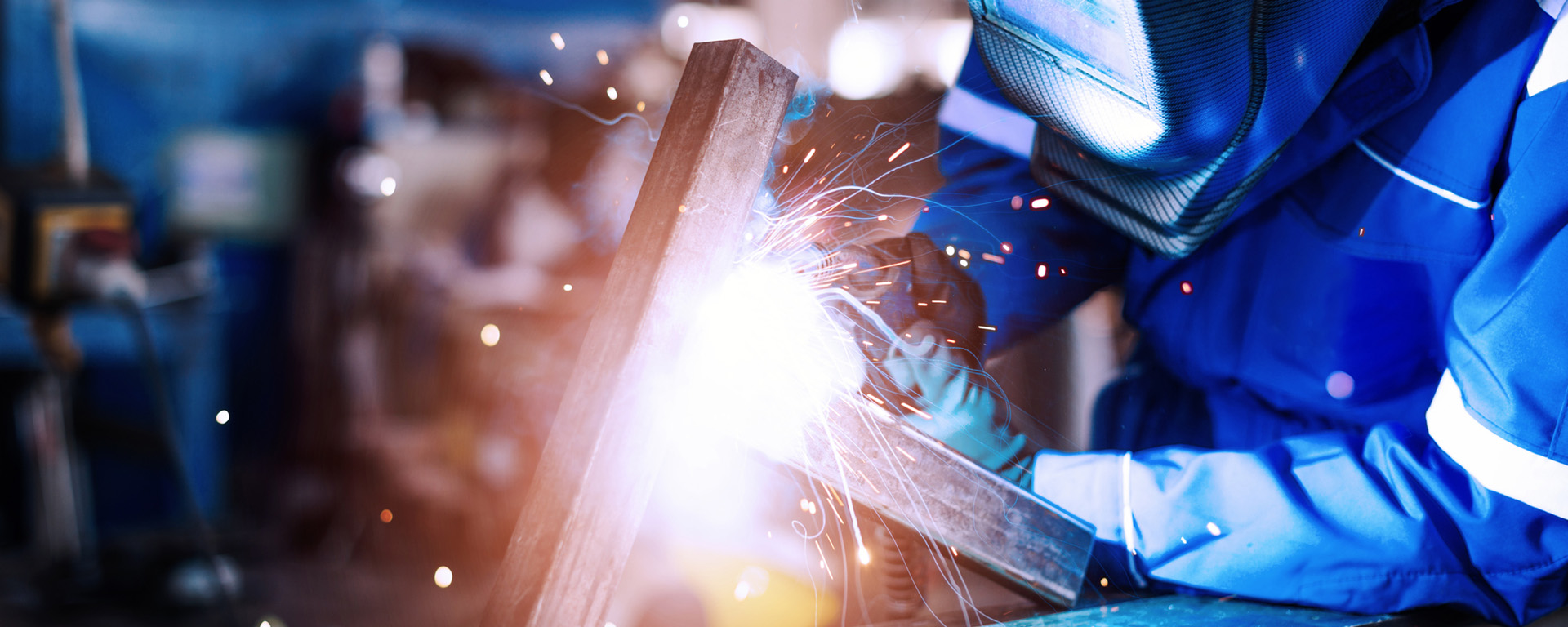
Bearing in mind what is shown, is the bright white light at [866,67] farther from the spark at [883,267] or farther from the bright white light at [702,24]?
the bright white light at [702,24]

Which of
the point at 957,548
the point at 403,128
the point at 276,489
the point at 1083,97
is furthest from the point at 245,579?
the point at 1083,97

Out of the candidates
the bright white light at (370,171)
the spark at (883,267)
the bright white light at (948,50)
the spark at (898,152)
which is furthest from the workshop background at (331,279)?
the spark at (883,267)

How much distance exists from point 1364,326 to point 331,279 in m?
2.69

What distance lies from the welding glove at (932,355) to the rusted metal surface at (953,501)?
0.13 meters

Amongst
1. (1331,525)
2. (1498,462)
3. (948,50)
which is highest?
(948,50)

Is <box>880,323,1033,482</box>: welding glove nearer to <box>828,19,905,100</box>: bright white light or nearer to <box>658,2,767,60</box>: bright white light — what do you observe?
<box>828,19,905,100</box>: bright white light

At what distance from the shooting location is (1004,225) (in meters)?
1.06

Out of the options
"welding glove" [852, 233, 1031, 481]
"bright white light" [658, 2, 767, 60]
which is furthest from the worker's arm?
"bright white light" [658, 2, 767, 60]

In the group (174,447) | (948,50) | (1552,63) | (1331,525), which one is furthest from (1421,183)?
(174,447)

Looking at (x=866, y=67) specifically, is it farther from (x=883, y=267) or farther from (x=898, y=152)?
(x=883, y=267)

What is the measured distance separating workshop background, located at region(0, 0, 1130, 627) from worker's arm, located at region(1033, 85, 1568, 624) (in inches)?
49.0

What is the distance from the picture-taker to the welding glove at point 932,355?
2.98 feet

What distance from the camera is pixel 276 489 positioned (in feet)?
7.77

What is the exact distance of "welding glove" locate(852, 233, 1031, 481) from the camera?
0.91m
